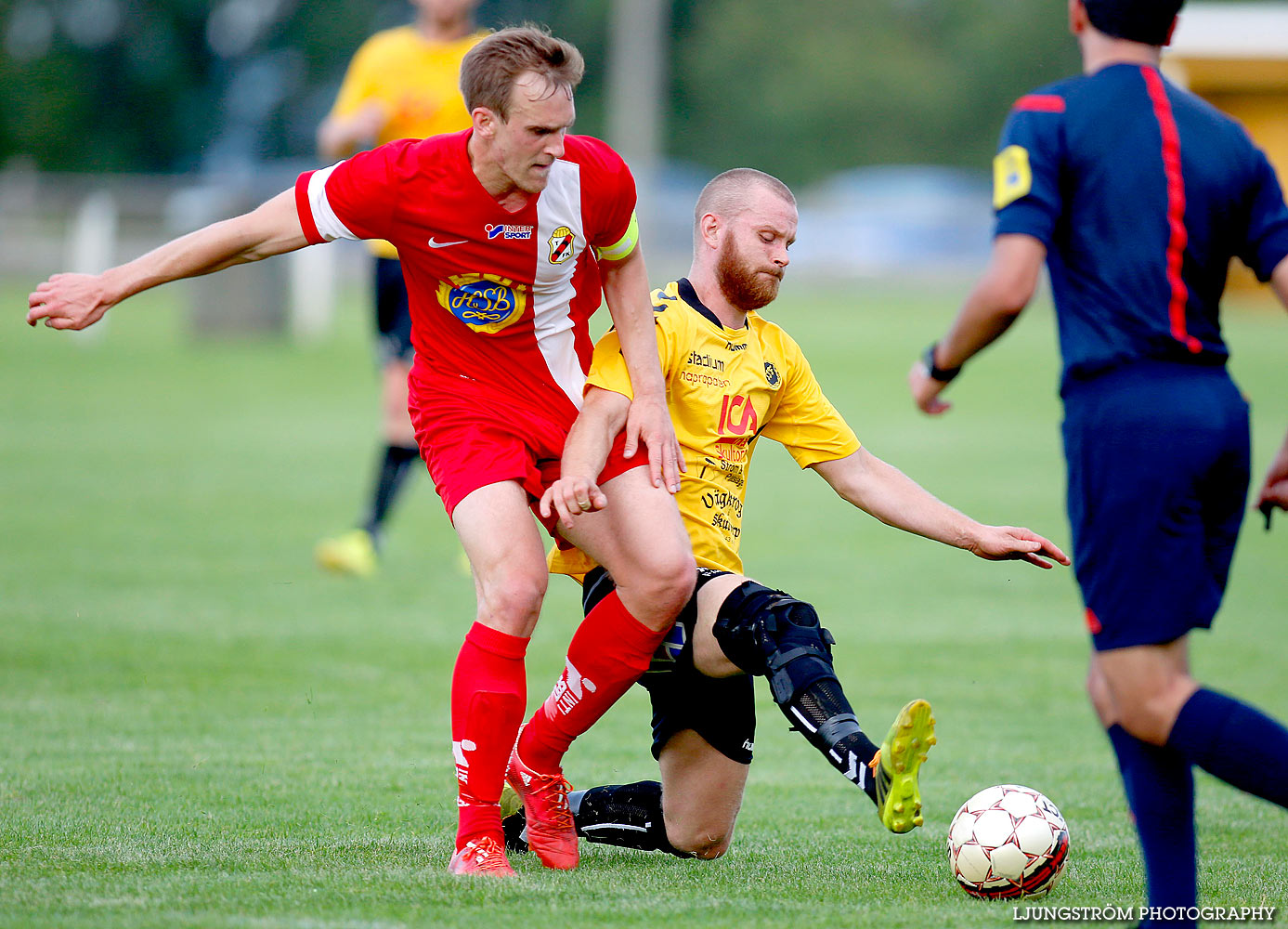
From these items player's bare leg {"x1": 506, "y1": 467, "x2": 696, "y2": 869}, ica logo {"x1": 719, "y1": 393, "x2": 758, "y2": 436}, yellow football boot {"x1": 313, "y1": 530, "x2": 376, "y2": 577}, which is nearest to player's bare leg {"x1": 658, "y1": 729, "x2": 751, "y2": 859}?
player's bare leg {"x1": 506, "y1": 467, "x2": 696, "y2": 869}

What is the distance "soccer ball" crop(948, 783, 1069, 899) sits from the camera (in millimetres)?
3717

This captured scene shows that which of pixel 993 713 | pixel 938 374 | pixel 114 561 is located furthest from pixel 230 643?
pixel 938 374

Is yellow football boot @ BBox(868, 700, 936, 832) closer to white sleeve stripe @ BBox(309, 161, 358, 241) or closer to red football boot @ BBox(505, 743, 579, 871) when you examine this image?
red football boot @ BBox(505, 743, 579, 871)

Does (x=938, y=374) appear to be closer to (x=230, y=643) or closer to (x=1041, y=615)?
(x=230, y=643)

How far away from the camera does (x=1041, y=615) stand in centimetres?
838

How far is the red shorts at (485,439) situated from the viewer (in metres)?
3.96

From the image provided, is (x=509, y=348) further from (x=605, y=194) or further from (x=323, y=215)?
(x=323, y=215)

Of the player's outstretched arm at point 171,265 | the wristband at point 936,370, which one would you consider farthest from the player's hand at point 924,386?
the player's outstretched arm at point 171,265

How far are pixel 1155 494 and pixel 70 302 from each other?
103 inches

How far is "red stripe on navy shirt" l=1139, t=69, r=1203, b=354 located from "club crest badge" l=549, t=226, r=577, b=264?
1554 millimetres

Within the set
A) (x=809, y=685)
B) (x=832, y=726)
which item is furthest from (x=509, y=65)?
(x=832, y=726)

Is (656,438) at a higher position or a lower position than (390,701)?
higher

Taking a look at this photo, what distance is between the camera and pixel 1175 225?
10.2 feet

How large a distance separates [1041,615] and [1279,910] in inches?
193
